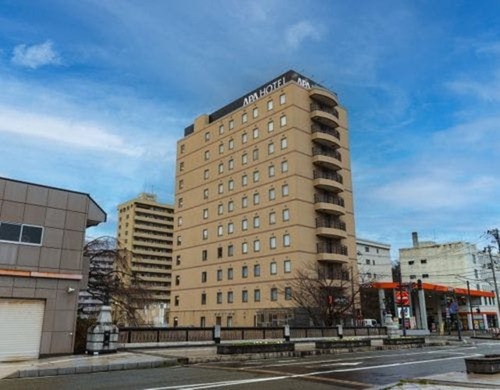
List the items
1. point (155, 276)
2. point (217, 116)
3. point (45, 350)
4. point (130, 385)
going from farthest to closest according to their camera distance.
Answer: point (155, 276)
point (217, 116)
point (45, 350)
point (130, 385)

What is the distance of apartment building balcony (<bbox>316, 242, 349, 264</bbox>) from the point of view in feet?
187

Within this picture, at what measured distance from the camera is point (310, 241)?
5700 centimetres

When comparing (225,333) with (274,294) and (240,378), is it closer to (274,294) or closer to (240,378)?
(240,378)

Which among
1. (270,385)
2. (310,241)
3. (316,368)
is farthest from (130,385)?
(310,241)

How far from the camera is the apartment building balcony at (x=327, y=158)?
5988 cm

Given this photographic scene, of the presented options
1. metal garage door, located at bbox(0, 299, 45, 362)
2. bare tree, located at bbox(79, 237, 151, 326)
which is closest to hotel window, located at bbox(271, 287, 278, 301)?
bare tree, located at bbox(79, 237, 151, 326)

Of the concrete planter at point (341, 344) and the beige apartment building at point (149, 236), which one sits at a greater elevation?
the beige apartment building at point (149, 236)

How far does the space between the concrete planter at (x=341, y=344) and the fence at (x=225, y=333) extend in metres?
5.61

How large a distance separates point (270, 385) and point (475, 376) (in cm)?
536

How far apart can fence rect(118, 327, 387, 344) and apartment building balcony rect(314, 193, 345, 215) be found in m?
20.2

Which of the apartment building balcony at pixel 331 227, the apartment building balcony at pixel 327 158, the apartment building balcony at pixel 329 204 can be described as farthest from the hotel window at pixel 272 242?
the apartment building balcony at pixel 327 158

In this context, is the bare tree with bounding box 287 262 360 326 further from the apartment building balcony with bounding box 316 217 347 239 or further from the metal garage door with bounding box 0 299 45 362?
the metal garage door with bounding box 0 299 45 362

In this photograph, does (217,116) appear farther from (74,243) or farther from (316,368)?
(316,368)

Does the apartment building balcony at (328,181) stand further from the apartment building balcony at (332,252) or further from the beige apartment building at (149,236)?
the beige apartment building at (149,236)
